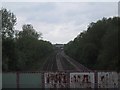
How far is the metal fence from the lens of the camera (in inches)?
1273

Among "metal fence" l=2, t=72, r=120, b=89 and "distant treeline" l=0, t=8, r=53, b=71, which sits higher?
"distant treeline" l=0, t=8, r=53, b=71

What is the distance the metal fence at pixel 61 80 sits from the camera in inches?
1273

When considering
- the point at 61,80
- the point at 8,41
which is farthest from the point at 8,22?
the point at 61,80

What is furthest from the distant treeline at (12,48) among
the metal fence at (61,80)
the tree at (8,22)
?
the metal fence at (61,80)

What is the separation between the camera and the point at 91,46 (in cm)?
6544

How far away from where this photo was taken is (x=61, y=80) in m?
33.1

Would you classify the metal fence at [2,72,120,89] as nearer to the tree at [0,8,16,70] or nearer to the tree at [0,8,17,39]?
the tree at [0,8,16,70]

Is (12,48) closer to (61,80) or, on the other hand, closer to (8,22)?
(8,22)

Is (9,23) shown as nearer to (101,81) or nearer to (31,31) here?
(101,81)

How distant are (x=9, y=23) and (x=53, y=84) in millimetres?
32708

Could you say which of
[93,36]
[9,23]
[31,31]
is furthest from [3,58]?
[31,31]

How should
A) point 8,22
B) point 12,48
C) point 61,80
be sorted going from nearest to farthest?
point 61,80
point 12,48
point 8,22

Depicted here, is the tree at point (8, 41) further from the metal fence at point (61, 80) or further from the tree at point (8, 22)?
the metal fence at point (61, 80)

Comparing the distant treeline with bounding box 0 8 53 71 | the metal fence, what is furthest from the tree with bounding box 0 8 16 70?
the metal fence
